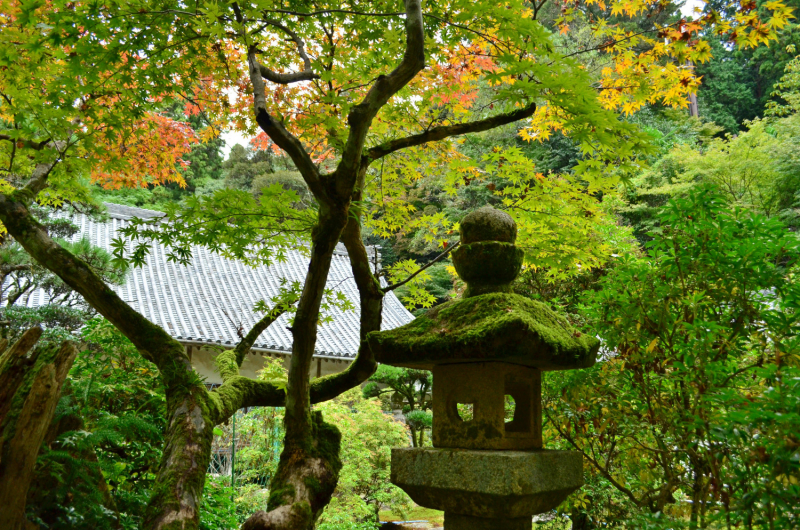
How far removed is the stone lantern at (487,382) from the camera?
2080 mm

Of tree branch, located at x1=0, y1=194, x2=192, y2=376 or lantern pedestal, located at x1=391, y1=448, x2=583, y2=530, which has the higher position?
tree branch, located at x1=0, y1=194, x2=192, y2=376

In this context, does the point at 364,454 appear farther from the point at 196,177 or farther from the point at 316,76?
the point at 196,177

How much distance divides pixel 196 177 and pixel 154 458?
18480 mm

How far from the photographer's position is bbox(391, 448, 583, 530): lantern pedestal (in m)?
2.07

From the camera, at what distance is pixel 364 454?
6.48 m

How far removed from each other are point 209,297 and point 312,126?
784cm

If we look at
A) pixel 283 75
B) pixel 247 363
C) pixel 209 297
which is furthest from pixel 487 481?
pixel 209 297

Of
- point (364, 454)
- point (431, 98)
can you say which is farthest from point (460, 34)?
point (364, 454)

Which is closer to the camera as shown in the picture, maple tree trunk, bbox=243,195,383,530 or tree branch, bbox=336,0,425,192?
tree branch, bbox=336,0,425,192

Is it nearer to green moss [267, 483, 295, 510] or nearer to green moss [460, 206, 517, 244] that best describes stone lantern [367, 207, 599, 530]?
green moss [460, 206, 517, 244]

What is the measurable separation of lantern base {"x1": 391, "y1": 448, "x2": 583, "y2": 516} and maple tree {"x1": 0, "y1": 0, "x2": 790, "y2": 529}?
65 centimetres

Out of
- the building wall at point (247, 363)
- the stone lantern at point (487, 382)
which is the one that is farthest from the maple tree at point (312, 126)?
the building wall at point (247, 363)

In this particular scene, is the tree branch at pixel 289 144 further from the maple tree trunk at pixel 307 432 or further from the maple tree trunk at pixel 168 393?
the maple tree trunk at pixel 168 393

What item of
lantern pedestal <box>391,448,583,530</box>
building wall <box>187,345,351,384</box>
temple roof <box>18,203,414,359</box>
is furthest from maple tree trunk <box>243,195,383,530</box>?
building wall <box>187,345,351,384</box>
